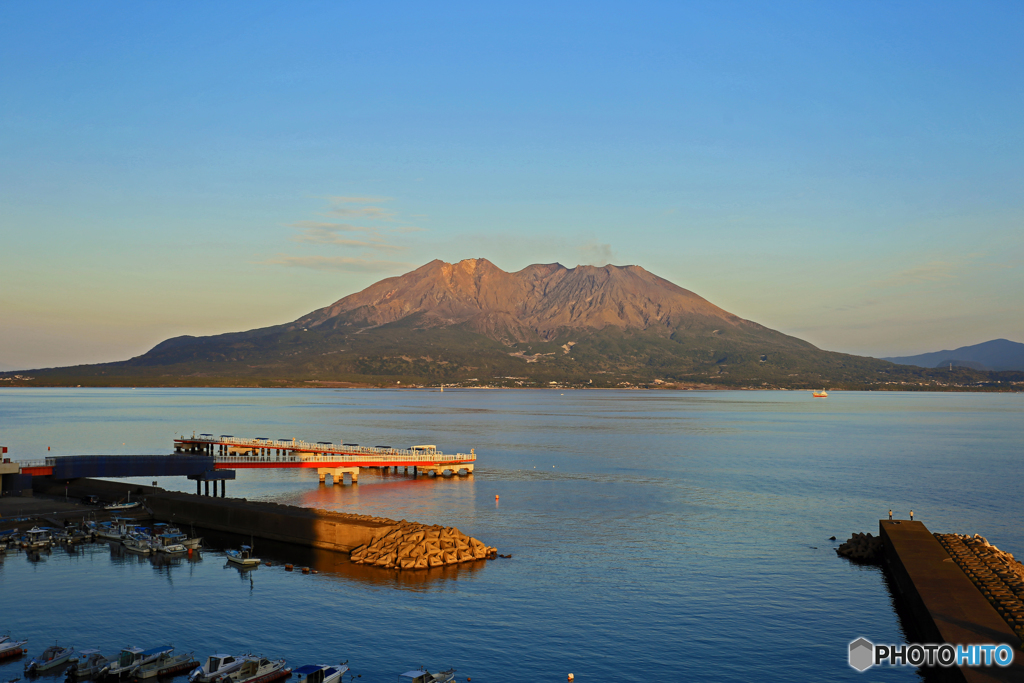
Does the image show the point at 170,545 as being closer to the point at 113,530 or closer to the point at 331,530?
the point at 113,530

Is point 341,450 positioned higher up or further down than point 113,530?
higher up

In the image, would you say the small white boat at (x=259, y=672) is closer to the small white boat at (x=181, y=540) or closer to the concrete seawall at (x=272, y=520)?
the concrete seawall at (x=272, y=520)

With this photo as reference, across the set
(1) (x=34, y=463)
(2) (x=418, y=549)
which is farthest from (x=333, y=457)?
(2) (x=418, y=549)

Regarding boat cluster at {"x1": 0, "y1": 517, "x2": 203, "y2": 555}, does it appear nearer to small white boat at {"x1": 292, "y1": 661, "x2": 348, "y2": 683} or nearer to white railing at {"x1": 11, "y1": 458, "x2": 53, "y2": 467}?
white railing at {"x1": 11, "y1": 458, "x2": 53, "y2": 467}

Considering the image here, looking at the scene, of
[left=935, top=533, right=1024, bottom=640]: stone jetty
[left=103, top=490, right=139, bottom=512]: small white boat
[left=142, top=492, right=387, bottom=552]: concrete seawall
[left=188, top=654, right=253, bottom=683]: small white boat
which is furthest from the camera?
[left=103, top=490, right=139, bottom=512]: small white boat

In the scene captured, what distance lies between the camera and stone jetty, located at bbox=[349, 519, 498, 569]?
40.2 meters

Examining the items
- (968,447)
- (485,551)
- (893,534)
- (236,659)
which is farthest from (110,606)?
(968,447)

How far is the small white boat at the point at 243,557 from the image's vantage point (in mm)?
40031

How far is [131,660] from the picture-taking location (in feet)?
85.0

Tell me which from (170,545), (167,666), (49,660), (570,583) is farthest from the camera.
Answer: (170,545)

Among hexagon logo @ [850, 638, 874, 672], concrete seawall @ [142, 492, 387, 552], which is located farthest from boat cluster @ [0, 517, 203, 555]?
hexagon logo @ [850, 638, 874, 672]

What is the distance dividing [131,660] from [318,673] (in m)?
6.41

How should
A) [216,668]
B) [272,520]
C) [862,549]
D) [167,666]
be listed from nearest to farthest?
[216,668] < [167,666] < [862,549] < [272,520]

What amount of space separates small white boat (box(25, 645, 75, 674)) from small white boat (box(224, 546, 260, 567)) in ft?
43.1
